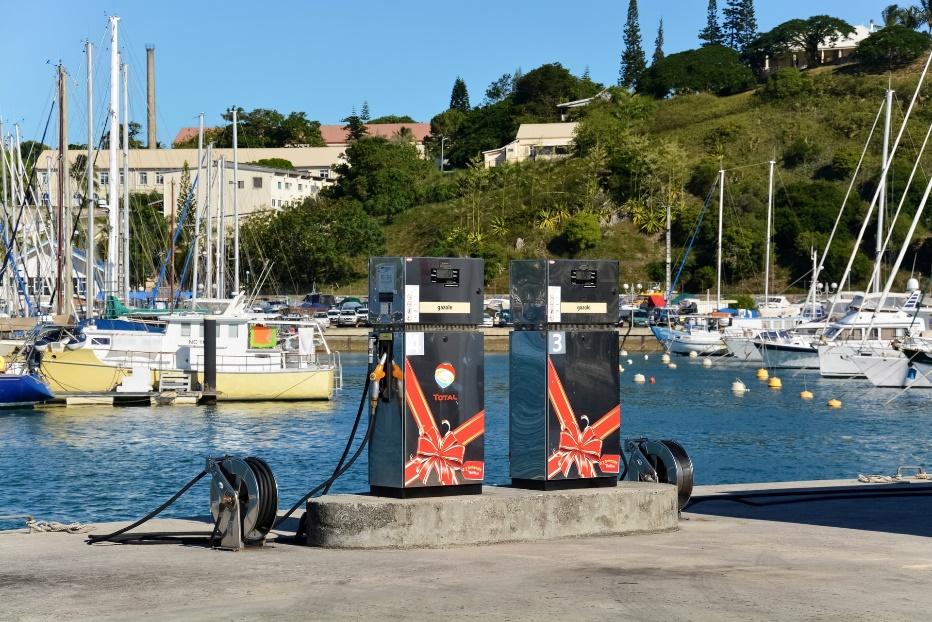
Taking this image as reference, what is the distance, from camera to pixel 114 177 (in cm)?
5181

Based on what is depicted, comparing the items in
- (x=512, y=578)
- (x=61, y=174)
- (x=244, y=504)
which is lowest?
(x=512, y=578)

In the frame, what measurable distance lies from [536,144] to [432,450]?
4789 inches

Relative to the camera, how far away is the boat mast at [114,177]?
5084 cm

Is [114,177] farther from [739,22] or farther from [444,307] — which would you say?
[739,22]

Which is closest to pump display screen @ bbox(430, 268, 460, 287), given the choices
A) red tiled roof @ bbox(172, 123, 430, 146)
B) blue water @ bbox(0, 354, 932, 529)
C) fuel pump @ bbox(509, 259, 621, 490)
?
fuel pump @ bbox(509, 259, 621, 490)

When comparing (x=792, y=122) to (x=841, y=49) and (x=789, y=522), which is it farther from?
(x=789, y=522)

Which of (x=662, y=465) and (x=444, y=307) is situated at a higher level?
(x=444, y=307)

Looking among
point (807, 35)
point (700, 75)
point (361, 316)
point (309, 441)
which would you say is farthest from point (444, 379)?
point (807, 35)

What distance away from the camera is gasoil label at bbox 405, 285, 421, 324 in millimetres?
11945

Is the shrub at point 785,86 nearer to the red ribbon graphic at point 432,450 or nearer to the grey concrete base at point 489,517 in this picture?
the grey concrete base at point 489,517

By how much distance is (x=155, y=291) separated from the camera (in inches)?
2763

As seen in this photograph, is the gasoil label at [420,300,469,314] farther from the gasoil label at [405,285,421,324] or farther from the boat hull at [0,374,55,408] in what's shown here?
the boat hull at [0,374,55,408]

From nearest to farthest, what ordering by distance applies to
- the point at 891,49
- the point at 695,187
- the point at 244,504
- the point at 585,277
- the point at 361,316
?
the point at 244,504
the point at 585,277
the point at 361,316
the point at 695,187
the point at 891,49

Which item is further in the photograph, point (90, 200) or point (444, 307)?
point (90, 200)
